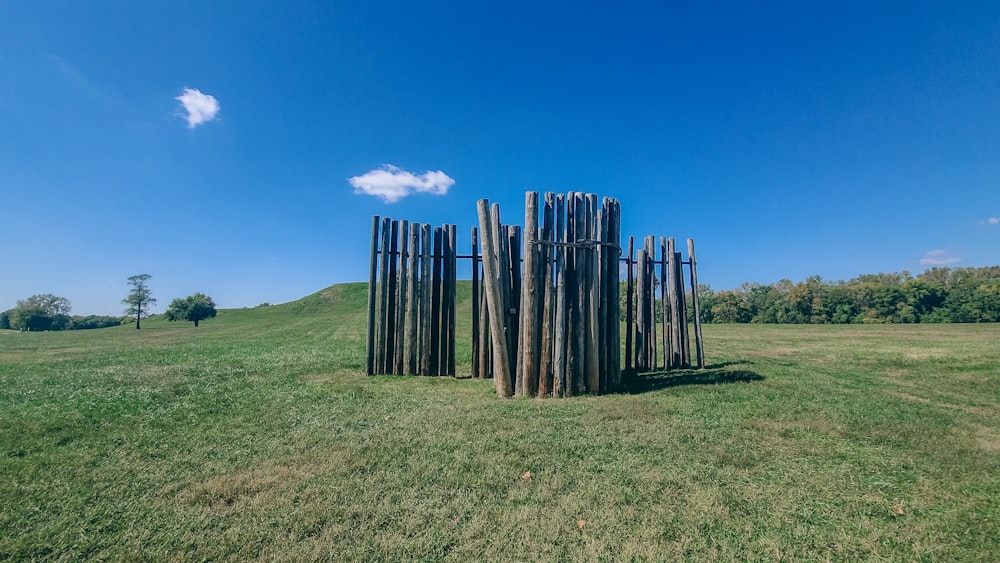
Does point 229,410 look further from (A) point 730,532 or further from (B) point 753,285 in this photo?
(B) point 753,285

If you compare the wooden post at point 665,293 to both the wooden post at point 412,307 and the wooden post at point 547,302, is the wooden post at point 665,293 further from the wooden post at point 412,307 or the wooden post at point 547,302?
Answer: the wooden post at point 412,307

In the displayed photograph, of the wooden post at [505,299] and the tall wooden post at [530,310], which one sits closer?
the tall wooden post at [530,310]

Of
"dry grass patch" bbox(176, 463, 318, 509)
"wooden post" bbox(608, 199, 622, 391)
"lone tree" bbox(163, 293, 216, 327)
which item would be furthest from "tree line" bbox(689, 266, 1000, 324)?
"lone tree" bbox(163, 293, 216, 327)

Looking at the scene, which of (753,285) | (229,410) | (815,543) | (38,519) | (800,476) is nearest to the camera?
(815,543)

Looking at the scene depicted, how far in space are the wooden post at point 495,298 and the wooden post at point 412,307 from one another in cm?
218

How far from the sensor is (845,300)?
41.2m

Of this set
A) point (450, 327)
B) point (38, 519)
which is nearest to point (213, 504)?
point (38, 519)

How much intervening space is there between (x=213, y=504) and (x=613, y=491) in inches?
117

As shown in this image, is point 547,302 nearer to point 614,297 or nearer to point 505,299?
point 505,299

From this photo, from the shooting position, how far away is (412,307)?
8.80 metres

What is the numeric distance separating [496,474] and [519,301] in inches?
170

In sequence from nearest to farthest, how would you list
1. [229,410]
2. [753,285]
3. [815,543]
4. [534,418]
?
[815,543]
[534,418]
[229,410]
[753,285]

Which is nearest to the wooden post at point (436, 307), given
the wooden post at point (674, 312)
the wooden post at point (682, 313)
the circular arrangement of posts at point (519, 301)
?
the circular arrangement of posts at point (519, 301)

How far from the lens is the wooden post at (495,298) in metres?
6.71
